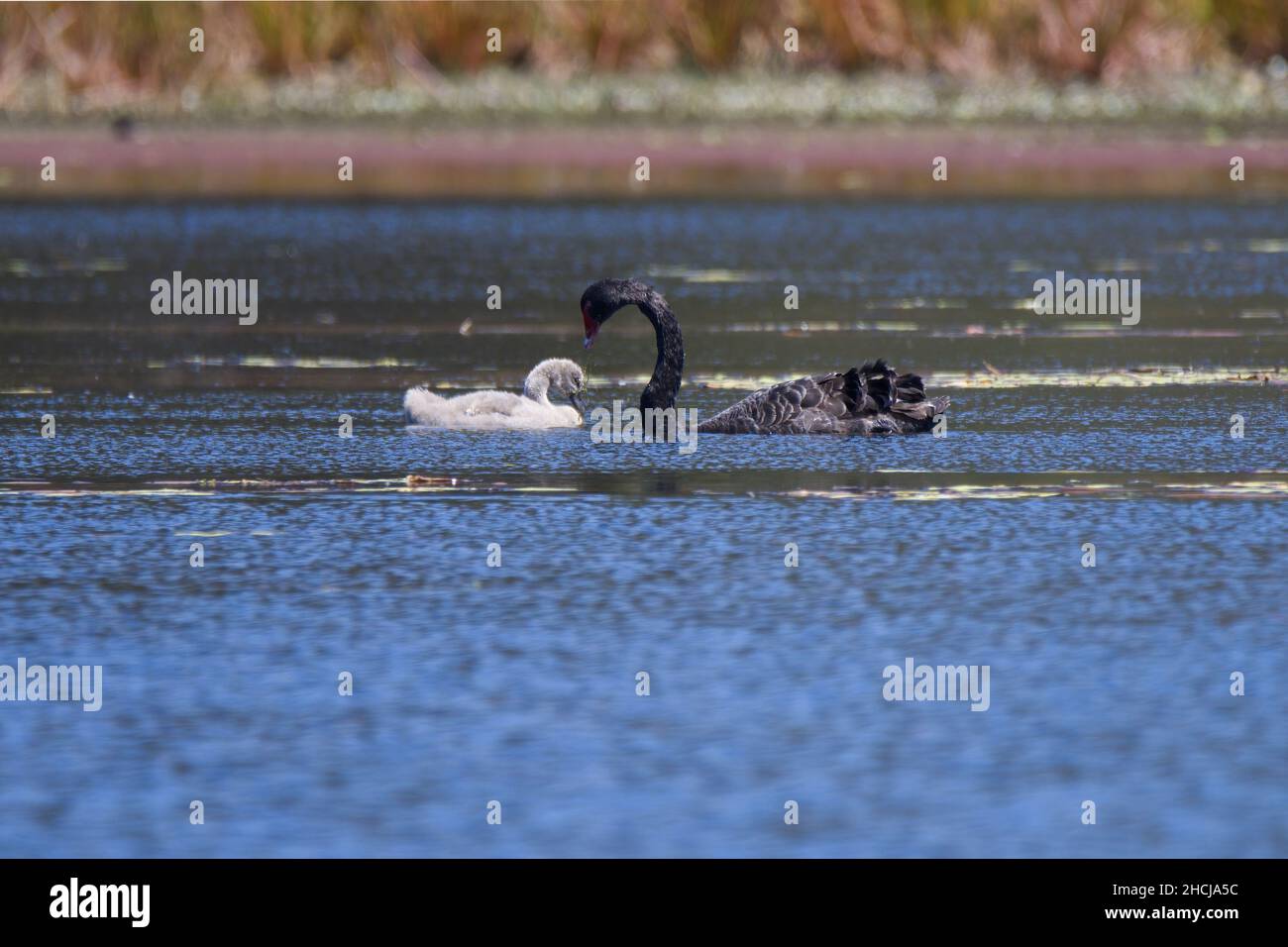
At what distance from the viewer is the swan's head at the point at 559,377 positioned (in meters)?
13.9

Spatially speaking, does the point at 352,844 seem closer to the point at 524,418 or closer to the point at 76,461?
the point at 76,461

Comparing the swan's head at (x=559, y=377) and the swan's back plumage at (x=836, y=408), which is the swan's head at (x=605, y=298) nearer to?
the swan's head at (x=559, y=377)

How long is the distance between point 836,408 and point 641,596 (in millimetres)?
3847

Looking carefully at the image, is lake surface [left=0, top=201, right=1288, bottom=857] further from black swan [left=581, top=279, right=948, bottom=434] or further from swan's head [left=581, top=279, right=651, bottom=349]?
swan's head [left=581, top=279, right=651, bottom=349]

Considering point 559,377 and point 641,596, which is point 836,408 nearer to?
point 559,377

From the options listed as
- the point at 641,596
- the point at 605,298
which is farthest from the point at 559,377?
the point at 641,596

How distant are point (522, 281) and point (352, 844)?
599 inches

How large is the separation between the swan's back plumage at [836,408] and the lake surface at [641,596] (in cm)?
11

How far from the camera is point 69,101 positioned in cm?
3522

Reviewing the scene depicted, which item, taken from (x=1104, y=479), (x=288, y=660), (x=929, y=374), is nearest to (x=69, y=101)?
(x=929, y=374)

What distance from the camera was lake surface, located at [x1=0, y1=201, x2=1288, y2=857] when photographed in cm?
712

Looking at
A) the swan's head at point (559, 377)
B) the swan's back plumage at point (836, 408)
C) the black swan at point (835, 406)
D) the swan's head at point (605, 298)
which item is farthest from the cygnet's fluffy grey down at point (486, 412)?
the swan's back plumage at point (836, 408)

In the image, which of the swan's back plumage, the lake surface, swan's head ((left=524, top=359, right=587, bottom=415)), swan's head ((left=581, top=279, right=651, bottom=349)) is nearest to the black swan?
the swan's back plumage
